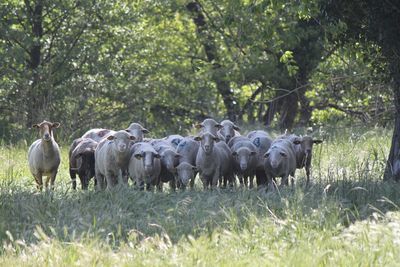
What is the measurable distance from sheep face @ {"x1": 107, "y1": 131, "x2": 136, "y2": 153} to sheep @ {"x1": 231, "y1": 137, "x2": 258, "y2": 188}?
182 centimetres

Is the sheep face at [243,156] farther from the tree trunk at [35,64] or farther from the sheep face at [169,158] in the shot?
the tree trunk at [35,64]

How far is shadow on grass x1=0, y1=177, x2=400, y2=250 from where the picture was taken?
11.5 m

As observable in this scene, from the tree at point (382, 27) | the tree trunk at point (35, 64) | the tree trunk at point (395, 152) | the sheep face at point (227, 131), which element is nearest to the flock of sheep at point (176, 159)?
the sheep face at point (227, 131)

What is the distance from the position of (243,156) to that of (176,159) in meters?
1.17

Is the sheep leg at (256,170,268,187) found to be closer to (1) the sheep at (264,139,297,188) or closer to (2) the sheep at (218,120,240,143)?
(1) the sheep at (264,139,297,188)

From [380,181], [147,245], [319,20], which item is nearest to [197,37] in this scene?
[319,20]

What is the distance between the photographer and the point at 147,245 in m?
10.4

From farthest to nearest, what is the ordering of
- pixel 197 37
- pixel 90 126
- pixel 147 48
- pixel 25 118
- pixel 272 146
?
pixel 197 37
pixel 147 48
pixel 90 126
pixel 25 118
pixel 272 146

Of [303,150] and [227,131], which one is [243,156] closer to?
[303,150]

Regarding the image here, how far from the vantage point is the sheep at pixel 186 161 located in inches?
639

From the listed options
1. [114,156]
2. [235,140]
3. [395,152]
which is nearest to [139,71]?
[235,140]

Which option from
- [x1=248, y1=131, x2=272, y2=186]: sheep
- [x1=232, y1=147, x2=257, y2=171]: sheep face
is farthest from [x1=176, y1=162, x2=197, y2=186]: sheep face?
[x1=248, y1=131, x2=272, y2=186]: sheep

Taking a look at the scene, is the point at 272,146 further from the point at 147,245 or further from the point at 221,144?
the point at 147,245

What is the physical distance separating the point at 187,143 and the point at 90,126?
1342 centimetres
